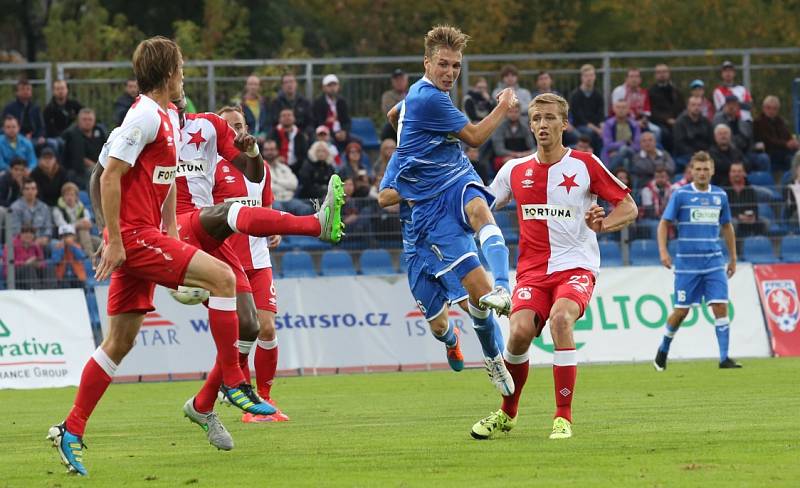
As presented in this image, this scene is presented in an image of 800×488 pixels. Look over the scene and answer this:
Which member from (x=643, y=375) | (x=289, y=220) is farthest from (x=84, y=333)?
(x=289, y=220)

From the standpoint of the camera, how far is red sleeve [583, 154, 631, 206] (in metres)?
10.1

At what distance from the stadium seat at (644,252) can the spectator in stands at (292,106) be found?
19.4 feet

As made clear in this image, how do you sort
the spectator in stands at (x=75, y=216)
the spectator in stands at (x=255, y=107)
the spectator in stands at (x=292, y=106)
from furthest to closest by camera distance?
the spectator in stands at (x=292, y=106) < the spectator in stands at (x=255, y=107) < the spectator in stands at (x=75, y=216)

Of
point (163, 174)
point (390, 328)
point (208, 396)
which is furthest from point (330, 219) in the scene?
point (390, 328)

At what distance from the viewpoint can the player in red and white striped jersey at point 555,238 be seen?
9.66 metres

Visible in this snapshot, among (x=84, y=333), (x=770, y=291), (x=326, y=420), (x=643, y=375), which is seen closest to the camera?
(x=326, y=420)

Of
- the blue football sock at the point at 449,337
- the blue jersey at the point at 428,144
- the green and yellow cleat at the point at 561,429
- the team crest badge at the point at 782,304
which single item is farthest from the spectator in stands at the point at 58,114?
the green and yellow cleat at the point at 561,429

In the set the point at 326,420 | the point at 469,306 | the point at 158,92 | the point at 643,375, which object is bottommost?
the point at 643,375

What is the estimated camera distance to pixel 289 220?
9.16m

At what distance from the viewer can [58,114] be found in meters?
23.1

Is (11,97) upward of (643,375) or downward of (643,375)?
upward

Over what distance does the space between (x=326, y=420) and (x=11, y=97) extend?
17.0 m

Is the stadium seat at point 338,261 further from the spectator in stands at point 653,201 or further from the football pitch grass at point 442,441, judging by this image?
the football pitch grass at point 442,441

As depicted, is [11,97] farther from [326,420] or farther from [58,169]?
[326,420]
